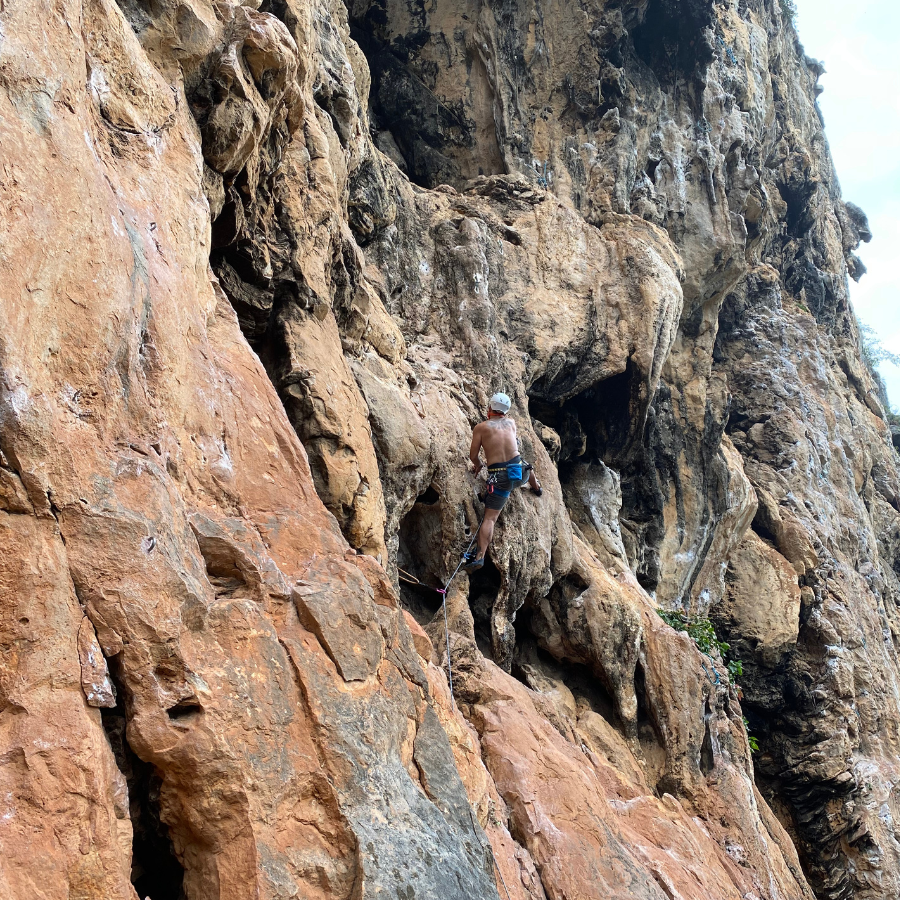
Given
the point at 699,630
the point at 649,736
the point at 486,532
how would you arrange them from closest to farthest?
the point at 486,532 → the point at 649,736 → the point at 699,630

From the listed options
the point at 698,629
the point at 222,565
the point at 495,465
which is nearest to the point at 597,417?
the point at 698,629

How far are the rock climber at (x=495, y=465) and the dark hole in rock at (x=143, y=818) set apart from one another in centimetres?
472

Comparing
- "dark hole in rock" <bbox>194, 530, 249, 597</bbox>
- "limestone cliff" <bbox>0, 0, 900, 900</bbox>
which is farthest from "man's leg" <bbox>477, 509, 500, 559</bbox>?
"dark hole in rock" <bbox>194, 530, 249, 597</bbox>

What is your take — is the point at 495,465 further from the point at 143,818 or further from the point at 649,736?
the point at 143,818

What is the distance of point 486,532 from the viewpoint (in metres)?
7.89

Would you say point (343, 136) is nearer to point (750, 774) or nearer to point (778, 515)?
point (750, 774)

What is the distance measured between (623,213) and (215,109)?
8.64 m

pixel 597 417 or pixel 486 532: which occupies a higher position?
pixel 597 417

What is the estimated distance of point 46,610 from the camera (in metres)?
3.00

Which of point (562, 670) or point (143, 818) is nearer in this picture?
point (143, 818)

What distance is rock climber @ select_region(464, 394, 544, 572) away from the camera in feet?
26.0

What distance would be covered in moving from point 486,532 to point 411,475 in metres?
1.03

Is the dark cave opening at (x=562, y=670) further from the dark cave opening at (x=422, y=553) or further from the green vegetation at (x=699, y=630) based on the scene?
the green vegetation at (x=699, y=630)

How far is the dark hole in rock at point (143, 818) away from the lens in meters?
3.24
